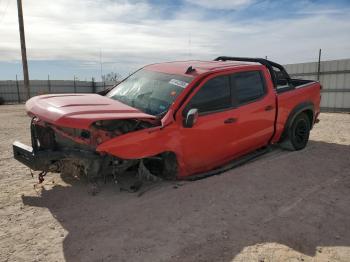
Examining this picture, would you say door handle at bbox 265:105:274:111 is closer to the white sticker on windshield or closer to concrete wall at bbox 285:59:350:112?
the white sticker on windshield

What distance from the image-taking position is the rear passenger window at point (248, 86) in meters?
5.96

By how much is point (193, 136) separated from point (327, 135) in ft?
17.0

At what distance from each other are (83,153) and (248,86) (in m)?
2.95

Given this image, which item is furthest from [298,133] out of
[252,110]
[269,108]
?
[252,110]

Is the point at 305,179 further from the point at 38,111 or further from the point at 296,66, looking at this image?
the point at 296,66

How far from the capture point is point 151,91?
18.6ft

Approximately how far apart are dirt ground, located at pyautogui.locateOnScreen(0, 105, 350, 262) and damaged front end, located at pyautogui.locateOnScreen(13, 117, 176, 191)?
32 centimetres

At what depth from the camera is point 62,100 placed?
16.7 ft

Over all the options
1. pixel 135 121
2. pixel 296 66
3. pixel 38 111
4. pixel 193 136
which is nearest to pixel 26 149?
pixel 38 111

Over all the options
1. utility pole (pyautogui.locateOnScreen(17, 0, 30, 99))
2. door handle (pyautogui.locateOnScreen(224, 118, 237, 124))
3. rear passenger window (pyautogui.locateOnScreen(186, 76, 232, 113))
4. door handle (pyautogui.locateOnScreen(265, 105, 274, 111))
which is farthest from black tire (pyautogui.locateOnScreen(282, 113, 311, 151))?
utility pole (pyautogui.locateOnScreen(17, 0, 30, 99))

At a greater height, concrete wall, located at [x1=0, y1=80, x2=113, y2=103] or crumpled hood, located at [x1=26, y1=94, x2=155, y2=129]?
crumpled hood, located at [x1=26, y1=94, x2=155, y2=129]

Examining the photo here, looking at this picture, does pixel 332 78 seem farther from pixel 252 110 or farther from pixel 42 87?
pixel 42 87

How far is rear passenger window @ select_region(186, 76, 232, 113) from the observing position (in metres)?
5.34

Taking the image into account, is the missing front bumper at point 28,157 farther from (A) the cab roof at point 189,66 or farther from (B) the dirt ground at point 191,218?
(A) the cab roof at point 189,66
